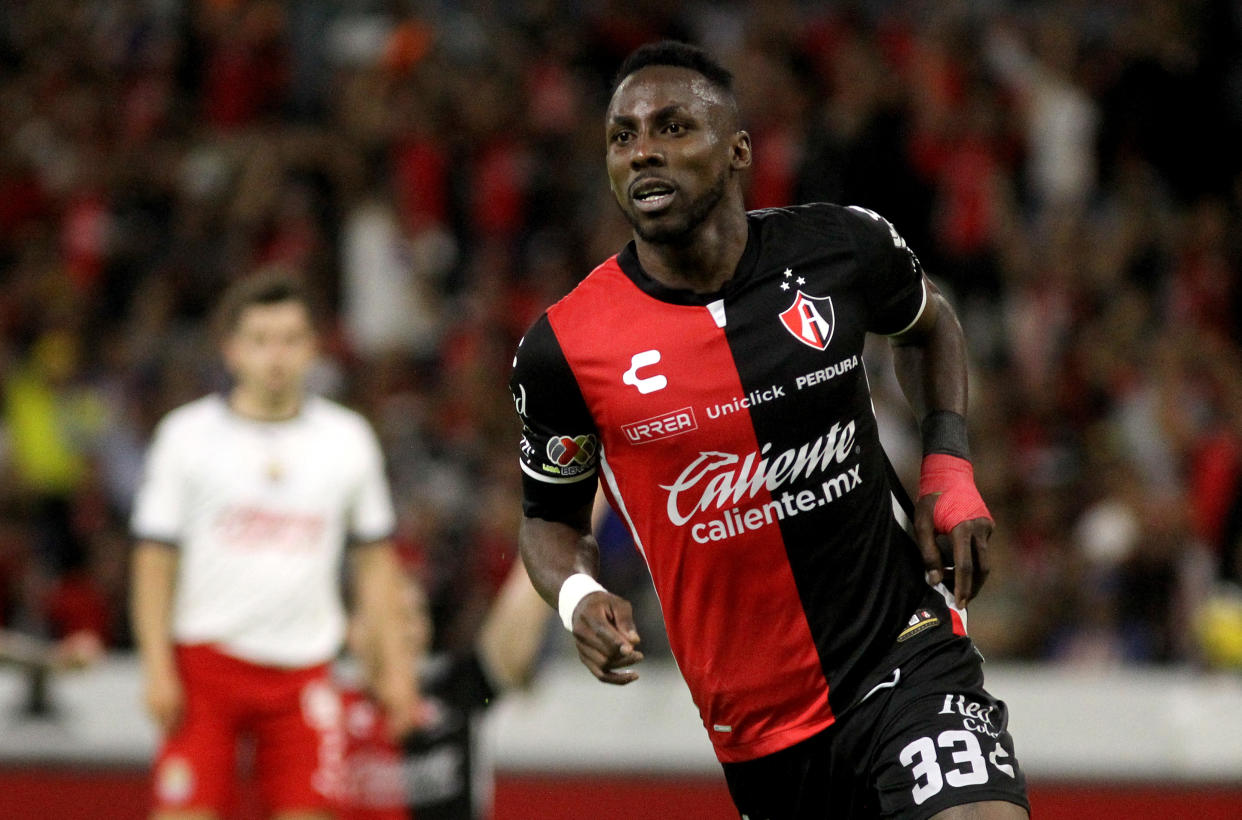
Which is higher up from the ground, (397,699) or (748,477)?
(397,699)

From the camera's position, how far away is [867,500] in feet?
11.8

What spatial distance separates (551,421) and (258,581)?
8.83 feet

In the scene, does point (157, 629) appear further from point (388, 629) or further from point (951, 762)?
point (951, 762)

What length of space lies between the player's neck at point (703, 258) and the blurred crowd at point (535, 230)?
15.2 feet

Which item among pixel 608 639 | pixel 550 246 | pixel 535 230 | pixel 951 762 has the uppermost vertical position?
pixel 535 230

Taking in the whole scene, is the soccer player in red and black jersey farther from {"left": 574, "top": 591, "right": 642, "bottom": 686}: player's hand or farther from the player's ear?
{"left": 574, "top": 591, "right": 642, "bottom": 686}: player's hand

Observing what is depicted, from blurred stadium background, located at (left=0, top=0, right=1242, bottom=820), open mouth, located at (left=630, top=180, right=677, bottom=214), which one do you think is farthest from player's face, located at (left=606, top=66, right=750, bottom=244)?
blurred stadium background, located at (left=0, top=0, right=1242, bottom=820)

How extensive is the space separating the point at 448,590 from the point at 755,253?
5.07m

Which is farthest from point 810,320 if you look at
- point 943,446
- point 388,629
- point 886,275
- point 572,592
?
point 388,629

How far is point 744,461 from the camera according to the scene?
11.4 ft

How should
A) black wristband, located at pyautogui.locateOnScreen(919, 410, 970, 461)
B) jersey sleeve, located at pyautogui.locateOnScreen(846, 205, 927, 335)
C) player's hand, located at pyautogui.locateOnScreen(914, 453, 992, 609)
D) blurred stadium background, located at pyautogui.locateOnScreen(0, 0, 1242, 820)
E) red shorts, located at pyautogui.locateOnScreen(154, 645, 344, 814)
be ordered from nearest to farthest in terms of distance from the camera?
player's hand, located at pyautogui.locateOnScreen(914, 453, 992, 609), jersey sleeve, located at pyautogui.locateOnScreen(846, 205, 927, 335), black wristband, located at pyautogui.locateOnScreen(919, 410, 970, 461), red shorts, located at pyautogui.locateOnScreen(154, 645, 344, 814), blurred stadium background, located at pyautogui.locateOnScreen(0, 0, 1242, 820)

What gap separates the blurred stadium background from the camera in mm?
8211

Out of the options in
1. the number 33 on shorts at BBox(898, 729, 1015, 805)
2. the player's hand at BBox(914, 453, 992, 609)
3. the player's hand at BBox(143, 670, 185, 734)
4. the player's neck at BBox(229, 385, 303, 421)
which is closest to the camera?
the number 33 on shorts at BBox(898, 729, 1015, 805)

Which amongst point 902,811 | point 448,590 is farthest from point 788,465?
point 448,590
